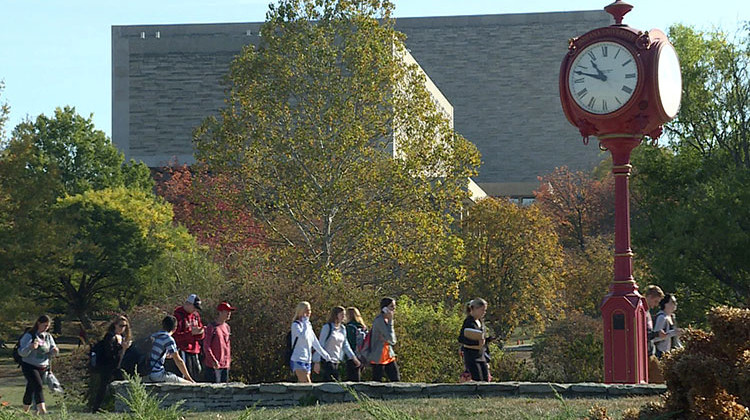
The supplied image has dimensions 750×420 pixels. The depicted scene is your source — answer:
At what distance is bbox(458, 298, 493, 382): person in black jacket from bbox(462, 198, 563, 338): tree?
24963mm

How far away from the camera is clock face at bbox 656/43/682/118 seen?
47.1ft

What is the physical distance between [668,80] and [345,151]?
15.0 metres

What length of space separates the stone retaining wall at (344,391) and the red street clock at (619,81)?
317 cm

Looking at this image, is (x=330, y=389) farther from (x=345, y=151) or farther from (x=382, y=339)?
(x=345, y=151)

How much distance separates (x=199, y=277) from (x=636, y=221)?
1241cm

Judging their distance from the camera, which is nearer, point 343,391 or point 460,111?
point 343,391

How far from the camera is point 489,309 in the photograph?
41500 mm

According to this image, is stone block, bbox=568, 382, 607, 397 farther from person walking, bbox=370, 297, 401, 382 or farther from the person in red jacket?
the person in red jacket

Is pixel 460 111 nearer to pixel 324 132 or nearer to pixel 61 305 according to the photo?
pixel 61 305

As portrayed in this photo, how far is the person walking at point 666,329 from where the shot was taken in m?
15.8

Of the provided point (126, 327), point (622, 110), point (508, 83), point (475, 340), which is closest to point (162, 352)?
point (126, 327)

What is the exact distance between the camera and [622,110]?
14.4 meters

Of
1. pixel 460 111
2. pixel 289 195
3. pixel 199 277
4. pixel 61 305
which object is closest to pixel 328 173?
pixel 289 195

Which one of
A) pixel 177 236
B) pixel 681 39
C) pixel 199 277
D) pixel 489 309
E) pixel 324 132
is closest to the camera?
pixel 199 277
